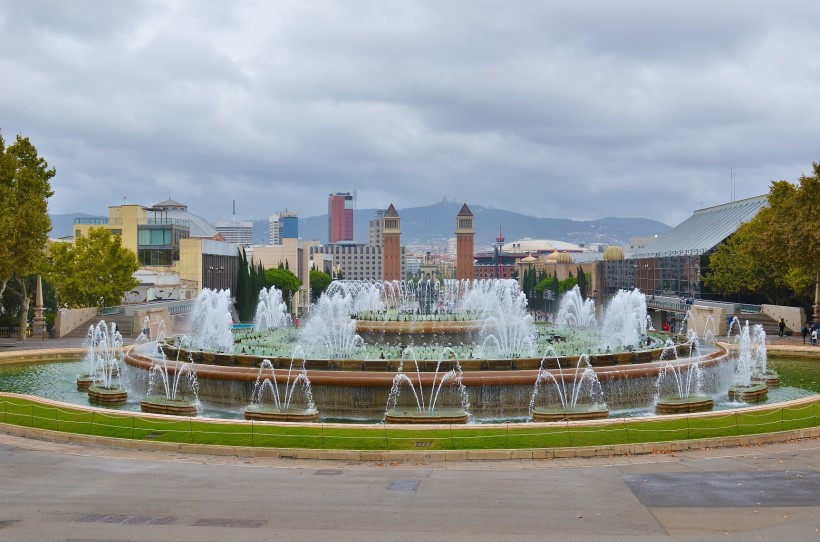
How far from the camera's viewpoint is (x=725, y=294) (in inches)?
2598

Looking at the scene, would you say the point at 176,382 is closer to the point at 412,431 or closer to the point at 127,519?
the point at 412,431

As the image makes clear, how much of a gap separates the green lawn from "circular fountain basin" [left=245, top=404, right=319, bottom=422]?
1.67 meters

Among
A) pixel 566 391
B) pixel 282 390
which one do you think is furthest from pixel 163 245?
pixel 566 391

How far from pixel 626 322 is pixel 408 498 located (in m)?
33.2

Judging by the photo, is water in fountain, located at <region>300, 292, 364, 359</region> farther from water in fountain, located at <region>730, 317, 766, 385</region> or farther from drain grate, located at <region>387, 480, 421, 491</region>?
drain grate, located at <region>387, 480, 421, 491</region>

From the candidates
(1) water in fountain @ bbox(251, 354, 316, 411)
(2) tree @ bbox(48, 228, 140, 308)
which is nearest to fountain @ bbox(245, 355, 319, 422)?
(1) water in fountain @ bbox(251, 354, 316, 411)

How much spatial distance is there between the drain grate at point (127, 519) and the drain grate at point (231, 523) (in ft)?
1.50

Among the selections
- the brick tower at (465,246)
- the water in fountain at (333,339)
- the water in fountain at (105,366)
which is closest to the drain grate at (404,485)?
the water in fountain at (333,339)

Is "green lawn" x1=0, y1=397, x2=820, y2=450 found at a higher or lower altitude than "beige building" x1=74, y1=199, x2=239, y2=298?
lower

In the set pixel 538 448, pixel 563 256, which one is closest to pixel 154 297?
pixel 538 448

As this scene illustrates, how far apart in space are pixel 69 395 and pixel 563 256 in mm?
149664

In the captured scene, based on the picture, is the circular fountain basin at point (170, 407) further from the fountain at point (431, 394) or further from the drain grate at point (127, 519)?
the drain grate at point (127, 519)

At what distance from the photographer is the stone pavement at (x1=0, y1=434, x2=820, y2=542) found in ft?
41.2

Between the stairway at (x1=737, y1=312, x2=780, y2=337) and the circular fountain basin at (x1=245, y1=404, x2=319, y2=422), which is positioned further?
the stairway at (x1=737, y1=312, x2=780, y2=337)
